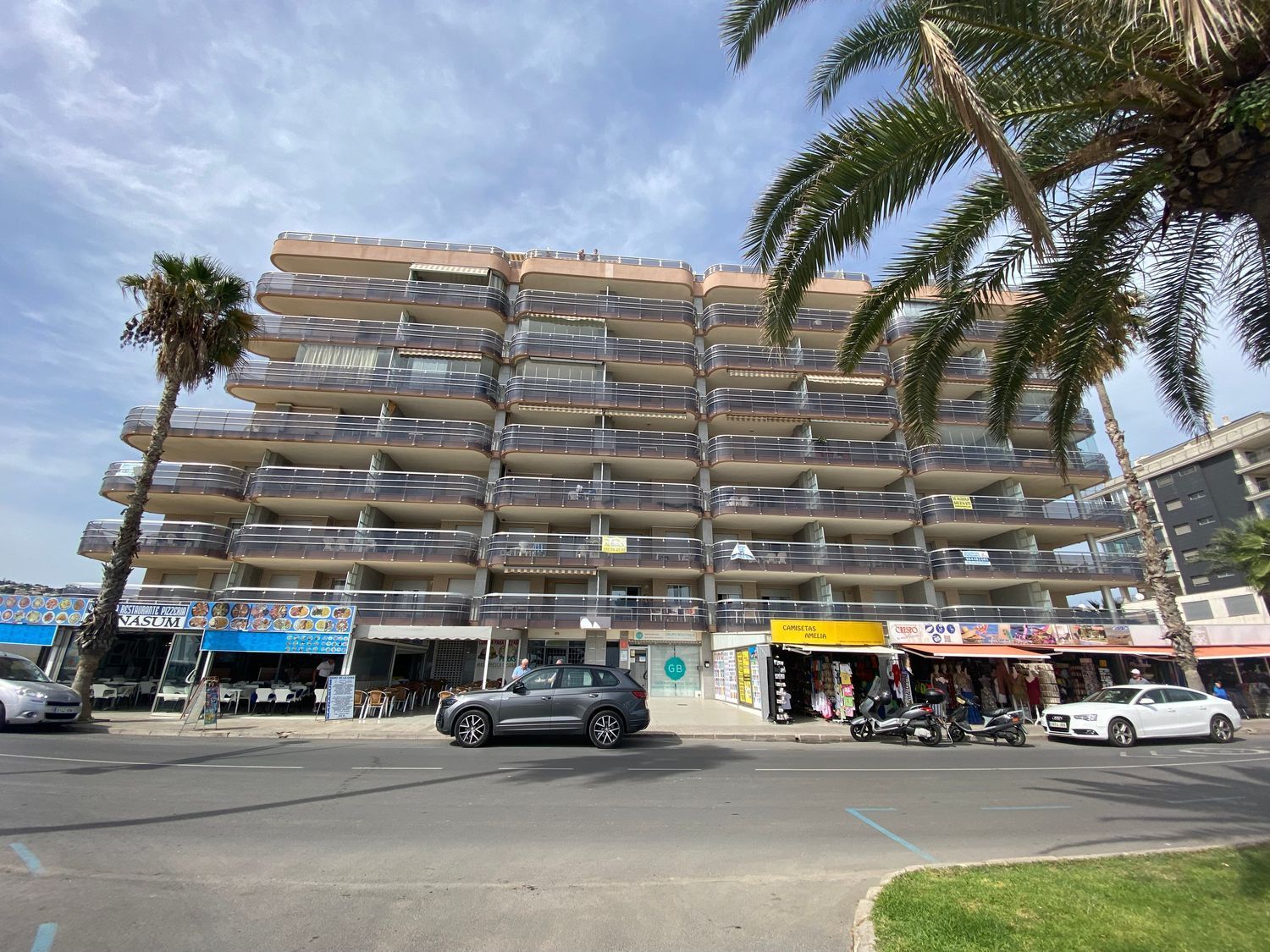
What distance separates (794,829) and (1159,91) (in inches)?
301

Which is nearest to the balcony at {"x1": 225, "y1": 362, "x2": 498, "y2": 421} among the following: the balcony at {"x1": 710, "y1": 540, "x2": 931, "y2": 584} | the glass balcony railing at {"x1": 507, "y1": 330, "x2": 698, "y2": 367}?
the glass balcony railing at {"x1": 507, "y1": 330, "x2": 698, "y2": 367}

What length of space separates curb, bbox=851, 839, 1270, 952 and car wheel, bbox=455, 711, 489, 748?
9151mm

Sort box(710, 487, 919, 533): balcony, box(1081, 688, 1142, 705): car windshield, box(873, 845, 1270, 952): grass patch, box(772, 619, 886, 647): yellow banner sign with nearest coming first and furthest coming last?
box(873, 845, 1270, 952): grass patch < box(1081, 688, 1142, 705): car windshield < box(772, 619, 886, 647): yellow banner sign < box(710, 487, 919, 533): balcony

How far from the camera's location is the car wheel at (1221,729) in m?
14.5

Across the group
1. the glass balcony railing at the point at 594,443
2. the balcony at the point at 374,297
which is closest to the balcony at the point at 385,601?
the glass balcony railing at the point at 594,443

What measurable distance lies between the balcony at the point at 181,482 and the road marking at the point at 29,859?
22.8 meters

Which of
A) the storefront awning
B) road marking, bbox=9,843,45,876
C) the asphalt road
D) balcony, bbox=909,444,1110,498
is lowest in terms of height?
the asphalt road

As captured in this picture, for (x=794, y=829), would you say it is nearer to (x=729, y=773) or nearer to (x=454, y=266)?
(x=729, y=773)

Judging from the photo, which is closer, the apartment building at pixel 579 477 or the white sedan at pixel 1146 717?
the white sedan at pixel 1146 717

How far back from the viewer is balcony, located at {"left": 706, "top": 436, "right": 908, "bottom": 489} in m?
27.1

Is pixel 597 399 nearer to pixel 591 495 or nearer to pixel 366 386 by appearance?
pixel 591 495

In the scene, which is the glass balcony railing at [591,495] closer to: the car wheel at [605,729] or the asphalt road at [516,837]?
the car wheel at [605,729]

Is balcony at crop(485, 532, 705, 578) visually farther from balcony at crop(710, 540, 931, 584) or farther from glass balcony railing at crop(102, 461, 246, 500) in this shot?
glass balcony railing at crop(102, 461, 246, 500)

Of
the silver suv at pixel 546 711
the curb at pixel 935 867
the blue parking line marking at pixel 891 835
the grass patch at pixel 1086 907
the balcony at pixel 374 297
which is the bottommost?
the blue parking line marking at pixel 891 835
